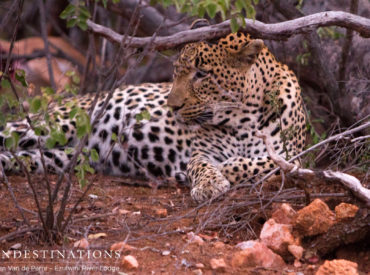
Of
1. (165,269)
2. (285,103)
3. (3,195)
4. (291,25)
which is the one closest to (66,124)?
(3,195)

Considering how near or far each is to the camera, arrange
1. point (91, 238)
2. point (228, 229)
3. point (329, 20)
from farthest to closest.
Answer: point (329, 20) → point (228, 229) → point (91, 238)

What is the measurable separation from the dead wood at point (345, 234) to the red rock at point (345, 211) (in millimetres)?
185

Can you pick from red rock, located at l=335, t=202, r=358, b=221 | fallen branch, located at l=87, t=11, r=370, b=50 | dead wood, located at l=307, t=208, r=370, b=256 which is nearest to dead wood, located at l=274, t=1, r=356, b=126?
fallen branch, located at l=87, t=11, r=370, b=50

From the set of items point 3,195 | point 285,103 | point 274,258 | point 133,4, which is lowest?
point 3,195

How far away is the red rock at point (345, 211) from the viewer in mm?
4555

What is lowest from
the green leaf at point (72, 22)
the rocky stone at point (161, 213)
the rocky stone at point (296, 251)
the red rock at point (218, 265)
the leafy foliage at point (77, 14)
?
the rocky stone at point (161, 213)

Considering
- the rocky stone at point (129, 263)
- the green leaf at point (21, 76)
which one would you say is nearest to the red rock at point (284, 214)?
the rocky stone at point (129, 263)

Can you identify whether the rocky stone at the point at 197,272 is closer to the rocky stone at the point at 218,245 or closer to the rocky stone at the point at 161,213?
the rocky stone at the point at 218,245

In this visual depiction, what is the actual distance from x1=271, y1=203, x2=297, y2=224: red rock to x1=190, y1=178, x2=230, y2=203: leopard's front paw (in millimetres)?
945

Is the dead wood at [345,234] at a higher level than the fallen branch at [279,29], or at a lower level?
lower

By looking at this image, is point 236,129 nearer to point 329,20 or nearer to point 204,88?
point 204,88

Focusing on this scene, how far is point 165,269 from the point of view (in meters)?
4.12

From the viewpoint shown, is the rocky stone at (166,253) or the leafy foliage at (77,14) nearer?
the leafy foliage at (77,14)

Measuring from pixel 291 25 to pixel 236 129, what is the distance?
1.71 metres
